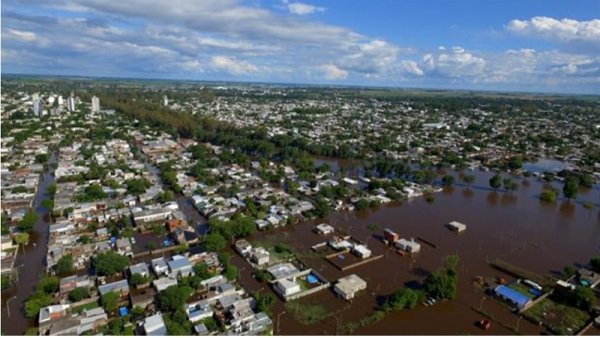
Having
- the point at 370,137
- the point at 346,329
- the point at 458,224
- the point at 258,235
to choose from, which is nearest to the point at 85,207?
the point at 258,235

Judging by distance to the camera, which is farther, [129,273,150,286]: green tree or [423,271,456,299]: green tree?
[129,273,150,286]: green tree

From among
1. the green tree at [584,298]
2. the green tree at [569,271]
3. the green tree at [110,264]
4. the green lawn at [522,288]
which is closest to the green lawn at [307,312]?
the green tree at [110,264]

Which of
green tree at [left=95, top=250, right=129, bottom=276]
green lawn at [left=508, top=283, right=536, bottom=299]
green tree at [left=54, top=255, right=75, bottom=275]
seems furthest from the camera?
green tree at [left=54, top=255, right=75, bottom=275]

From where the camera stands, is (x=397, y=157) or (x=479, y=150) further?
(x=479, y=150)

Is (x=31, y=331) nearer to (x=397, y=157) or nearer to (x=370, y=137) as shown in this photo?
(x=397, y=157)

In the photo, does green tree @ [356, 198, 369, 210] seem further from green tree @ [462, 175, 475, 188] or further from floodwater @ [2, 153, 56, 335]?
floodwater @ [2, 153, 56, 335]

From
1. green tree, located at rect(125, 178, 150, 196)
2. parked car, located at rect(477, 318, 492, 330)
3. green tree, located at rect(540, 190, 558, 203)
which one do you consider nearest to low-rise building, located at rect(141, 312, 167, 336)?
parked car, located at rect(477, 318, 492, 330)
